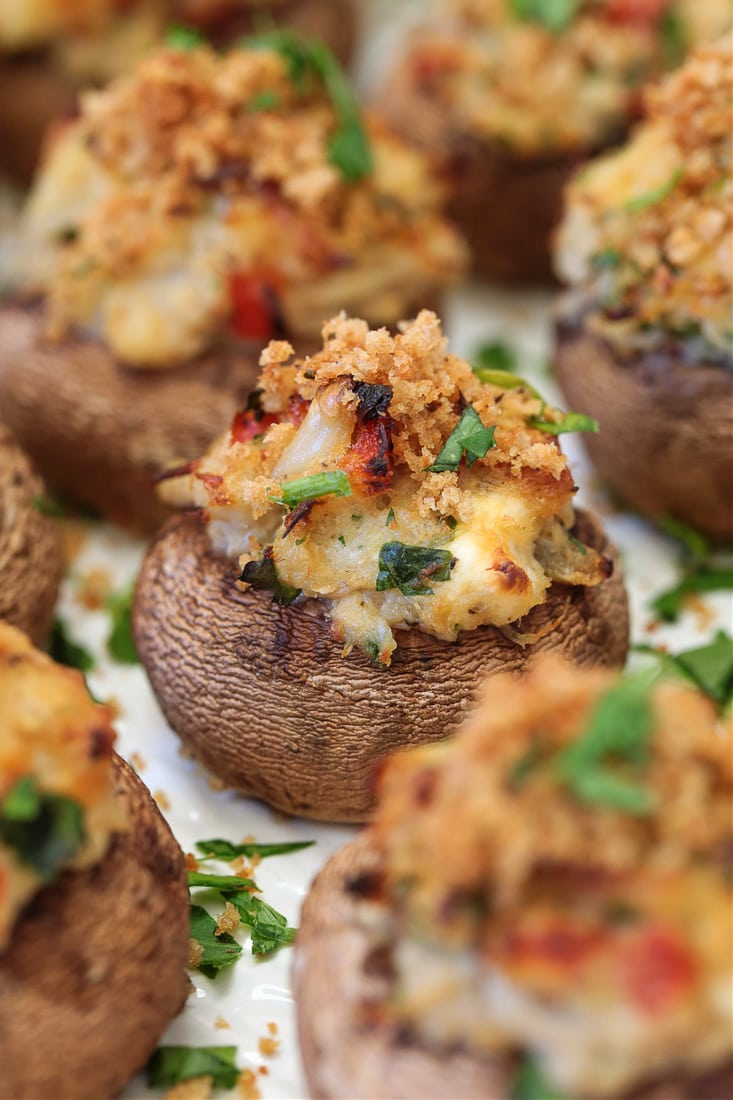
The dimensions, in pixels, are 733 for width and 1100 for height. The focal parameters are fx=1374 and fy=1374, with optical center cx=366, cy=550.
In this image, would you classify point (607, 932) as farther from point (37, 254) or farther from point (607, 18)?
point (607, 18)

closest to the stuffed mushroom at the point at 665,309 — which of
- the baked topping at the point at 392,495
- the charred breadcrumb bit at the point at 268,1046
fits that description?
the baked topping at the point at 392,495

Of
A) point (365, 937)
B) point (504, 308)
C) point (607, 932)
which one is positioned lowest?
point (365, 937)

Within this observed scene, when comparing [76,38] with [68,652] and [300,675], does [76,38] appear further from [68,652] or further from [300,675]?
[300,675]

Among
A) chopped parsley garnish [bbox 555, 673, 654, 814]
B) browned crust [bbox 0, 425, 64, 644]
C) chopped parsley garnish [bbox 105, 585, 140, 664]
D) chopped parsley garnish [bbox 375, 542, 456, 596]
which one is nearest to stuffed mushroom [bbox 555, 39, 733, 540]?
chopped parsley garnish [bbox 375, 542, 456, 596]

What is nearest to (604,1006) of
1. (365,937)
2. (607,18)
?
(365,937)

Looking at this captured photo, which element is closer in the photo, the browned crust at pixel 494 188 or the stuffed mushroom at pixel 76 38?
the browned crust at pixel 494 188

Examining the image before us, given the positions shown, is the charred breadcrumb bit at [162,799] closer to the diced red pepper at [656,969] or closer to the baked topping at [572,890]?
the baked topping at [572,890]
